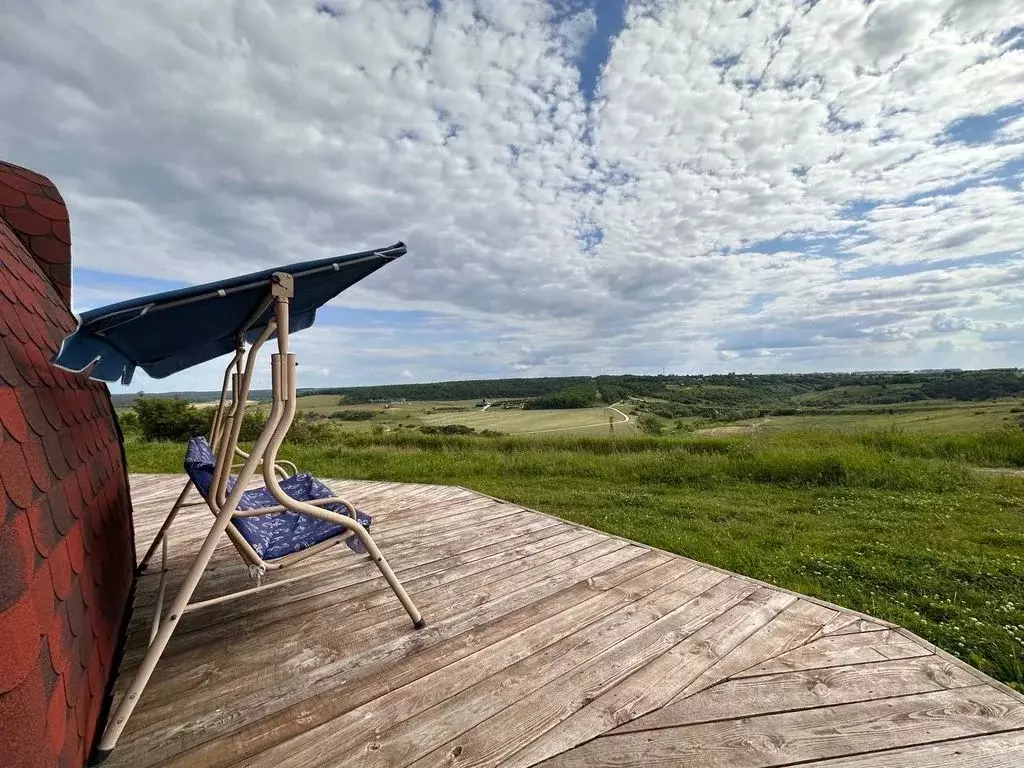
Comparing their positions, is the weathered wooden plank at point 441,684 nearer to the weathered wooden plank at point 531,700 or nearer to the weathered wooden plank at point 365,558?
the weathered wooden plank at point 531,700

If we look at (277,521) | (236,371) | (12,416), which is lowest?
(277,521)

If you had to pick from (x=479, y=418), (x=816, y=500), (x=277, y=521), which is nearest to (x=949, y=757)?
(x=277, y=521)

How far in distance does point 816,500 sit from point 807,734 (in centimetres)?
552

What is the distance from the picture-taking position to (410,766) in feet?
4.72

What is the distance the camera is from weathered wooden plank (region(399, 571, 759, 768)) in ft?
4.92

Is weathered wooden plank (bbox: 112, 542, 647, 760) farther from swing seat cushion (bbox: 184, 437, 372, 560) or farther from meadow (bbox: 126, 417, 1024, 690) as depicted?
meadow (bbox: 126, 417, 1024, 690)

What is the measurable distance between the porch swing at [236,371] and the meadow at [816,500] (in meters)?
3.07

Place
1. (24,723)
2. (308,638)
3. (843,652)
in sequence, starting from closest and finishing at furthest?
(24,723), (843,652), (308,638)

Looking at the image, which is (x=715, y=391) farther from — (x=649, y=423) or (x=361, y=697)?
(x=361, y=697)

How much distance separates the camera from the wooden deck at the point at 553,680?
1.50 m

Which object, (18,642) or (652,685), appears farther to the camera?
(652,685)

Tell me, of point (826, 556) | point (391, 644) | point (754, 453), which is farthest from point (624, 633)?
point (754, 453)

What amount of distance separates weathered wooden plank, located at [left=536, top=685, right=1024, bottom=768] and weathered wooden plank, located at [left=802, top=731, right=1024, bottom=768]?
0.03m

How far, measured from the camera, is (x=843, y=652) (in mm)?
2012
